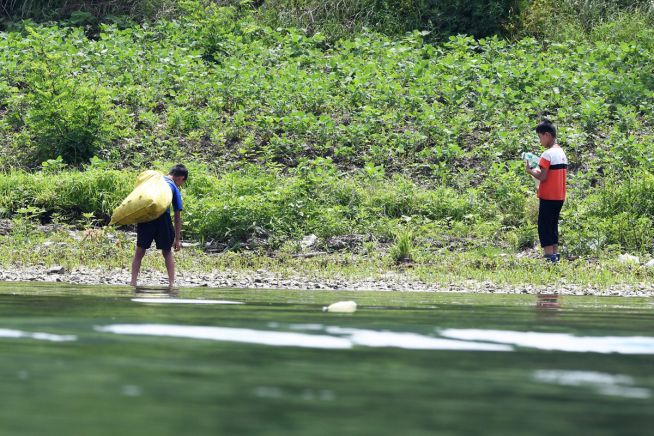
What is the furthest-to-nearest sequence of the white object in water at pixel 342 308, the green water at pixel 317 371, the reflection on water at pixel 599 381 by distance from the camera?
the white object in water at pixel 342 308, the reflection on water at pixel 599 381, the green water at pixel 317 371

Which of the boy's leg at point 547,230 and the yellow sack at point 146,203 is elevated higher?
the yellow sack at point 146,203

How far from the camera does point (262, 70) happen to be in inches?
853

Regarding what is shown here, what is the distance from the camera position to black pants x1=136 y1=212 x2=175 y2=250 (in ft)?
41.1

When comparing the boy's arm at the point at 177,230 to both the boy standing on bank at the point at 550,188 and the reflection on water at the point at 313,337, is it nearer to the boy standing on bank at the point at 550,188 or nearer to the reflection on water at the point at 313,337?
the boy standing on bank at the point at 550,188

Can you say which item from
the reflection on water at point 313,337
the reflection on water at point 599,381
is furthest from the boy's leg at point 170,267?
the reflection on water at point 599,381

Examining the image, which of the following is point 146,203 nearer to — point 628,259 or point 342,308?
point 342,308

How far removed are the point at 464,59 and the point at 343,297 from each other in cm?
1213

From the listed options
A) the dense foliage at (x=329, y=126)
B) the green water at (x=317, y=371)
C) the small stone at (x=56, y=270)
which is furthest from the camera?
the dense foliage at (x=329, y=126)

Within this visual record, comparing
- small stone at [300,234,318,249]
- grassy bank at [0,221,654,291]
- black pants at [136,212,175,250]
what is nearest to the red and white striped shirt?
grassy bank at [0,221,654,291]

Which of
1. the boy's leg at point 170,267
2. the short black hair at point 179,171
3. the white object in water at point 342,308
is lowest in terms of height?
the boy's leg at point 170,267

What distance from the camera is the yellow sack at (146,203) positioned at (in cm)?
1218

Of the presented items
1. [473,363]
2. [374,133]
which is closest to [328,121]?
[374,133]

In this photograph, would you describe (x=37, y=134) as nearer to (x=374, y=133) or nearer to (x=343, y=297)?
(x=374, y=133)

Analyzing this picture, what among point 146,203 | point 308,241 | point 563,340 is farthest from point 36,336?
point 308,241
